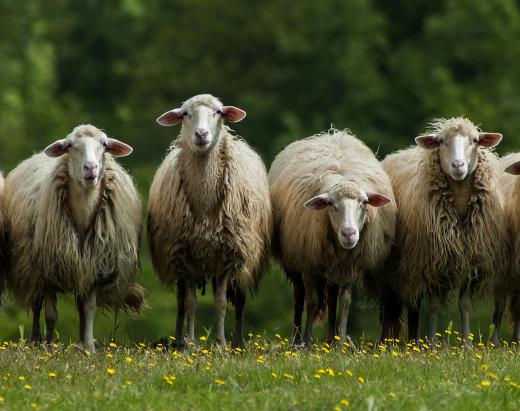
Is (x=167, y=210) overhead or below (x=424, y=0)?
below

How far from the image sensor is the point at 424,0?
54.3 metres

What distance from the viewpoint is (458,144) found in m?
14.4

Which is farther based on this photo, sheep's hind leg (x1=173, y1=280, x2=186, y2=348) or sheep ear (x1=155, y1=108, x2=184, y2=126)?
sheep's hind leg (x1=173, y1=280, x2=186, y2=348)

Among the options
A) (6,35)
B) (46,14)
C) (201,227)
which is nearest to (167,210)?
(201,227)

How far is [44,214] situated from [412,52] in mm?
35964

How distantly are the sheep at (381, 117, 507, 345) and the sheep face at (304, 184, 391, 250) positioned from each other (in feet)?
2.05

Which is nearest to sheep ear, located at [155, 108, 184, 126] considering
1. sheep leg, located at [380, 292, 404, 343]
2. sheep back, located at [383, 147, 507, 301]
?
sheep back, located at [383, 147, 507, 301]

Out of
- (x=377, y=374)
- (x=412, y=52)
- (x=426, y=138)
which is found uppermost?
(x=412, y=52)

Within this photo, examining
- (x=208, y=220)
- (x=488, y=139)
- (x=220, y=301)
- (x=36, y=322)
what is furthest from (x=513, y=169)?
(x=36, y=322)

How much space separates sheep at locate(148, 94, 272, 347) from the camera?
46.5 feet

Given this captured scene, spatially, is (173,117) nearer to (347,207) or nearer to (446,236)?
(347,207)

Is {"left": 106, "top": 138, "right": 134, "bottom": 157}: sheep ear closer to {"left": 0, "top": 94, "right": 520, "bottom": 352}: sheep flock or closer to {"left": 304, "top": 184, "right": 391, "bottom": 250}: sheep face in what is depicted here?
{"left": 0, "top": 94, "right": 520, "bottom": 352}: sheep flock

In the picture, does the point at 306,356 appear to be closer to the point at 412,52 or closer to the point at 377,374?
the point at 377,374

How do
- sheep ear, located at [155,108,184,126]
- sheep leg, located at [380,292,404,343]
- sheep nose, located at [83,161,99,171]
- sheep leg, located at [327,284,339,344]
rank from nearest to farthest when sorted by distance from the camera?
sheep nose, located at [83,161,99,171] < sheep ear, located at [155,108,184,126] < sheep leg, located at [327,284,339,344] < sheep leg, located at [380,292,404,343]
